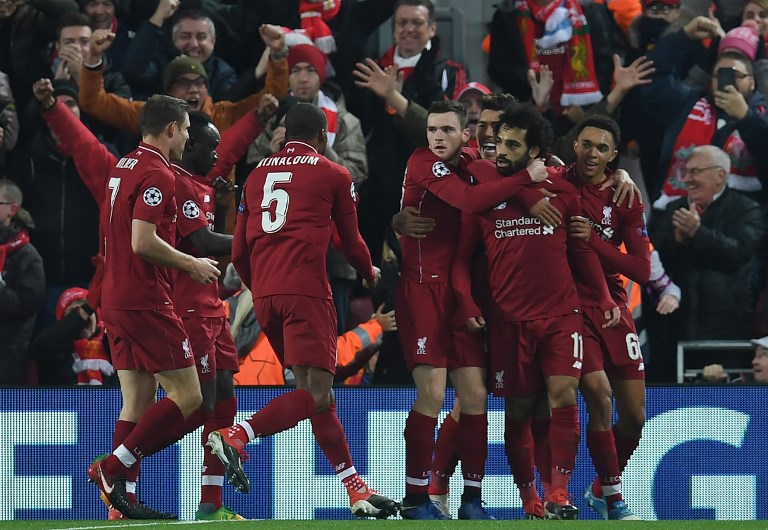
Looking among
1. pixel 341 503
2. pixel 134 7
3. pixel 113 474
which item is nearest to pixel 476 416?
pixel 341 503

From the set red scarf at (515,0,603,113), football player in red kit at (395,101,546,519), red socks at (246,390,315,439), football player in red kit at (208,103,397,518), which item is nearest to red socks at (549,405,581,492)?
football player in red kit at (395,101,546,519)

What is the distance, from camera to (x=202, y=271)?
289 inches

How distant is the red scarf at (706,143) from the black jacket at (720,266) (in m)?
0.34

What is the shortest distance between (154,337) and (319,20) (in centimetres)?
413

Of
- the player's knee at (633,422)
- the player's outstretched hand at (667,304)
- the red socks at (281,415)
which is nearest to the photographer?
the red socks at (281,415)

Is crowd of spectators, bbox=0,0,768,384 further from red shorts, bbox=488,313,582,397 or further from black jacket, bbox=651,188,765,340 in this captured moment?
red shorts, bbox=488,313,582,397

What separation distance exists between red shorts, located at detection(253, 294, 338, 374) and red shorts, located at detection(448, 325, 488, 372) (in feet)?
2.43

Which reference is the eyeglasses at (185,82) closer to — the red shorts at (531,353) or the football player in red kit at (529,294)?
the football player in red kit at (529,294)

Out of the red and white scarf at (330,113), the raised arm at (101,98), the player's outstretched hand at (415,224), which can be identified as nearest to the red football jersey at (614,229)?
the player's outstretched hand at (415,224)

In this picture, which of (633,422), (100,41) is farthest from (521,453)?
(100,41)

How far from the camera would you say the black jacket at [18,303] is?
9711 millimetres

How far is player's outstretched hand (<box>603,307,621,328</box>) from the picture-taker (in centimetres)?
792

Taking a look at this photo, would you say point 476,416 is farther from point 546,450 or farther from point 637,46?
point 637,46

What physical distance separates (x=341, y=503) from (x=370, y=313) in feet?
6.57
